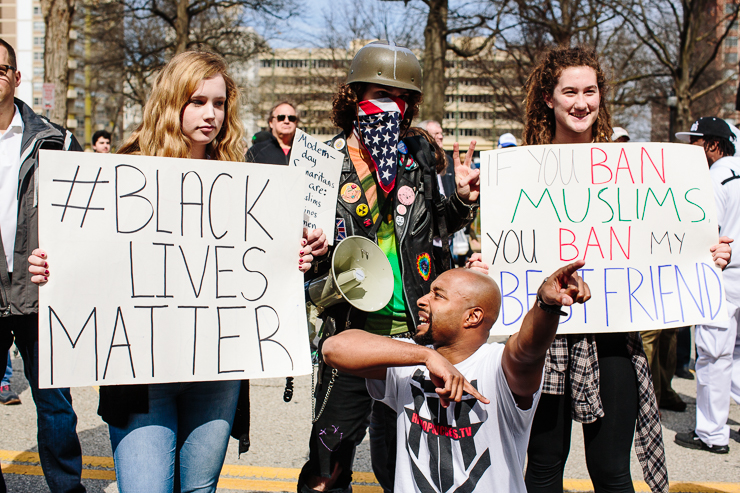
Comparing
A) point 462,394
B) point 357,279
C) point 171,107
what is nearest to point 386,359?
point 462,394

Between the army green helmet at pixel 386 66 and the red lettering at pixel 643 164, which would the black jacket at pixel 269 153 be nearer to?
the army green helmet at pixel 386 66

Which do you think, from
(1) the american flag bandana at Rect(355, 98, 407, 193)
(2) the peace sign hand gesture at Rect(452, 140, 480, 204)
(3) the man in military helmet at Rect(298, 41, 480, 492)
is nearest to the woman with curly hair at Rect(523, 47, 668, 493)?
(2) the peace sign hand gesture at Rect(452, 140, 480, 204)

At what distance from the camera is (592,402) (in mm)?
2340

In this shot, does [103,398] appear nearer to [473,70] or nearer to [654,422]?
[654,422]

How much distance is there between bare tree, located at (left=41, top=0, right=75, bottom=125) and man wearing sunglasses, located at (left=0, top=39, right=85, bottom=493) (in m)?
9.00

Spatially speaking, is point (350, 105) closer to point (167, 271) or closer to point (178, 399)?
point (167, 271)

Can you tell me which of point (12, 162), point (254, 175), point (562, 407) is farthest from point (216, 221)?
point (562, 407)

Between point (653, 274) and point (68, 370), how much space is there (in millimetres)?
2078

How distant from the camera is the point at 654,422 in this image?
244 centimetres

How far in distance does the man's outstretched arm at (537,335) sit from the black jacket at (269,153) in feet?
13.8

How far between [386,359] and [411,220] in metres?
0.88

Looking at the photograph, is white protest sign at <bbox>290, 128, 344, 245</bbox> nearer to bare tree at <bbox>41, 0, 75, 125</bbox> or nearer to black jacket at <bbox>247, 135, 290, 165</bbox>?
black jacket at <bbox>247, 135, 290, 165</bbox>

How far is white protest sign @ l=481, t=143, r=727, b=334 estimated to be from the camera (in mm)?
2408

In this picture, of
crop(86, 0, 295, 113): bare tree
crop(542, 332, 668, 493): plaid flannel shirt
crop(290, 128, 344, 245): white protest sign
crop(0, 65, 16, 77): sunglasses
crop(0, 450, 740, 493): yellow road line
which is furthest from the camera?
crop(86, 0, 295, 113): bare tree
